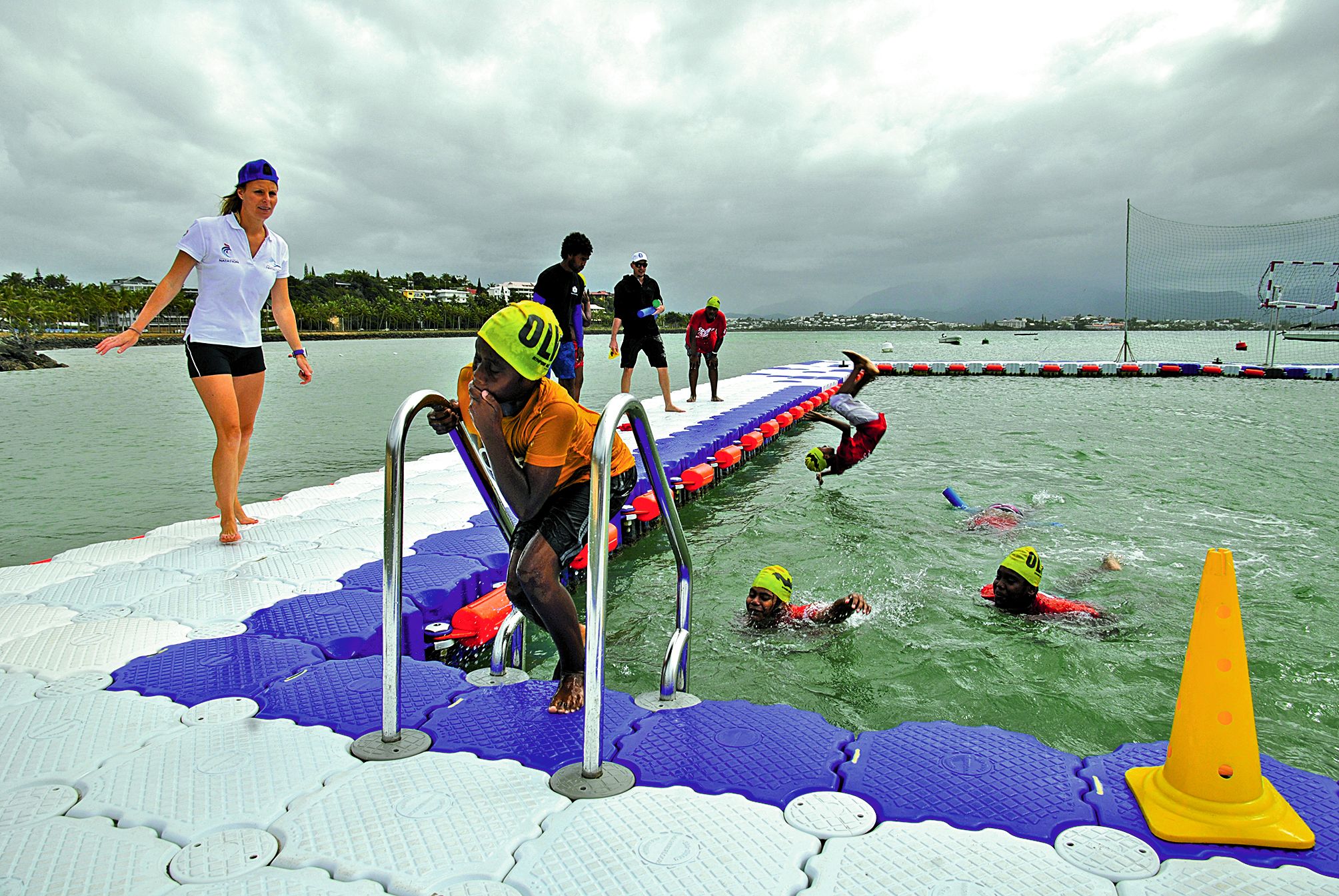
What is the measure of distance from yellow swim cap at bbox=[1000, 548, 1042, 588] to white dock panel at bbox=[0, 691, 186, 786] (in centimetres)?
442

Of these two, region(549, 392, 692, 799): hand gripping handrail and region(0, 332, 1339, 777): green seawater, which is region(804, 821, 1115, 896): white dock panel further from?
region(0, 332, 1339, 777): green seawater

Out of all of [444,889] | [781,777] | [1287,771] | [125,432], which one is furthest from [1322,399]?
[125,432]

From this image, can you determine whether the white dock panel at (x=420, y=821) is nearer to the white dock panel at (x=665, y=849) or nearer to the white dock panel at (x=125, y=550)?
the white dock panel at (x=665, y=849)

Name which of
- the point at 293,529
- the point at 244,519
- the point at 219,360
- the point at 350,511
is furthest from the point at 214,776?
the point at 350,511

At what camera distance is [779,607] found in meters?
4.49

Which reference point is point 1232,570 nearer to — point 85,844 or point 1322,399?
point 85,844

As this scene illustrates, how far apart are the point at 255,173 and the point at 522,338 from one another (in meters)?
3.31

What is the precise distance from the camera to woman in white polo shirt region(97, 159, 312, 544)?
454cm

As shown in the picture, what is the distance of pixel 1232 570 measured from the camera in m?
2.04

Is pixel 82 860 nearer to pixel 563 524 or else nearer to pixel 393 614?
pixel 393 614

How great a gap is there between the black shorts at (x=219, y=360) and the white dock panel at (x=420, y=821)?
325cm

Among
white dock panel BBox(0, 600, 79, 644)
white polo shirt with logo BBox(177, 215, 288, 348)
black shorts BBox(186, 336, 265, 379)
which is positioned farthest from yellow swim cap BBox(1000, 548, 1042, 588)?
white dock panel BBox(0, 600, 79, 644)

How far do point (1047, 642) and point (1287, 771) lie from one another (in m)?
2.03

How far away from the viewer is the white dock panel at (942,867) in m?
1.81
